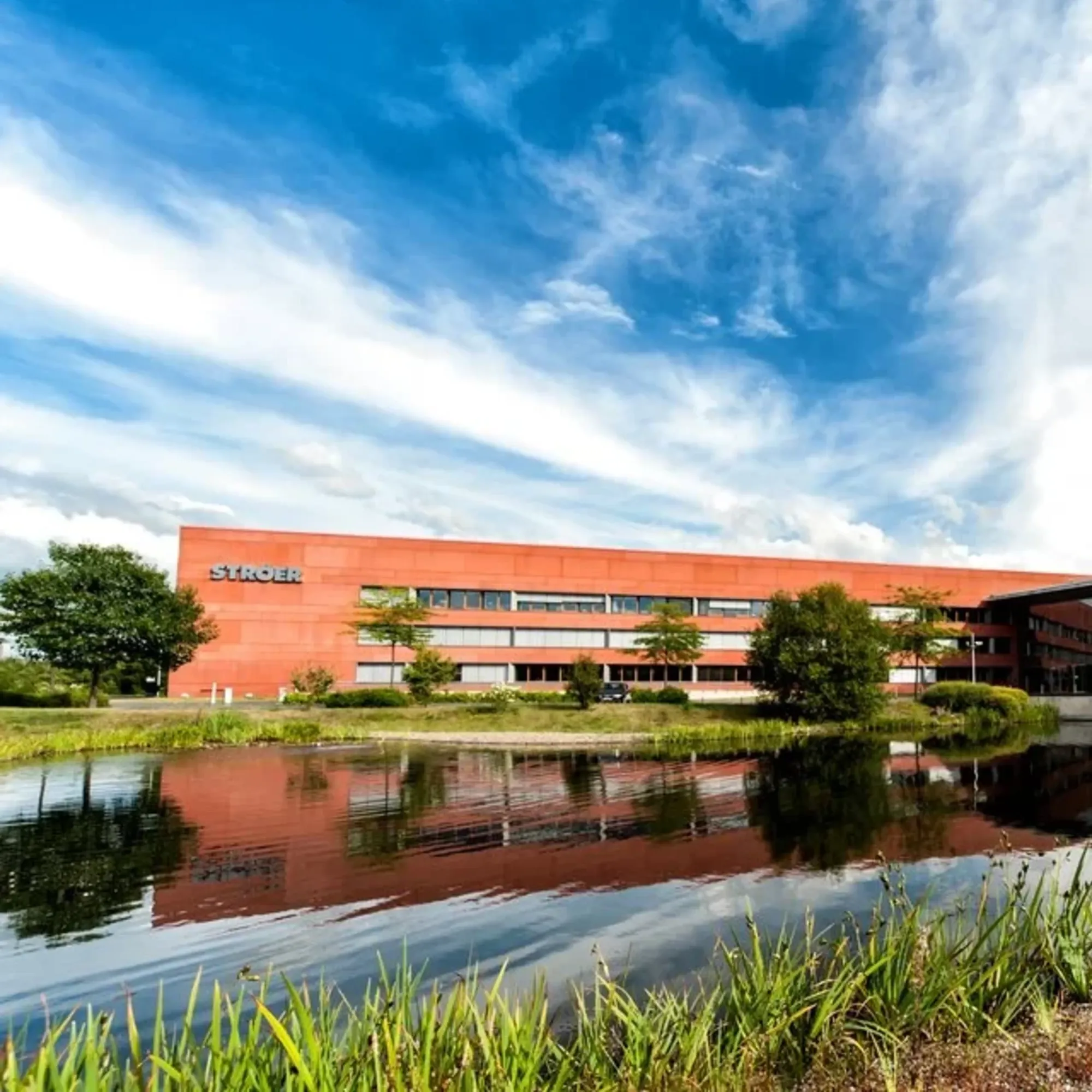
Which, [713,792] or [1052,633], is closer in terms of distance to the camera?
[713,792]

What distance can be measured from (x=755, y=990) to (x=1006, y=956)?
2.18 m

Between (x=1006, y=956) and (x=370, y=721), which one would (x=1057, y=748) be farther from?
(x=1006, y=956)

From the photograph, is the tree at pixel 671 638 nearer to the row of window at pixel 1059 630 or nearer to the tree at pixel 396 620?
the tree at pixel 396 620

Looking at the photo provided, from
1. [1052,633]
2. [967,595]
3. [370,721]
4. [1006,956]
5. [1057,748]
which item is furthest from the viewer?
[1052,633]

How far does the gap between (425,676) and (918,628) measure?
129 ft

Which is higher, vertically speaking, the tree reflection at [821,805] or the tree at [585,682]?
the tree at [585,682]

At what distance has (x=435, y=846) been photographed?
16031mm

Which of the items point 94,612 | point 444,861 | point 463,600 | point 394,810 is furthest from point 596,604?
point 444,861

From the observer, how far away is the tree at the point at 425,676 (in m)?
49.3

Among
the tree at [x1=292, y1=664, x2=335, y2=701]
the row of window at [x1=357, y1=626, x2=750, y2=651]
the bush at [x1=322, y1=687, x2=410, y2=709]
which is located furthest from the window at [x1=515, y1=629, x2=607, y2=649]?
the bush at [x1=322, y1=687, x2=410, y2=709]

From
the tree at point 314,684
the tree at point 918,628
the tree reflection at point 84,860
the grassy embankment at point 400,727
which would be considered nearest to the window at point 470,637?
the tree at point 314,684

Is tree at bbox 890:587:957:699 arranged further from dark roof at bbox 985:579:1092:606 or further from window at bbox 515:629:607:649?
window at bbox 515:629:607:649

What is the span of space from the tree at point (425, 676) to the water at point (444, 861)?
69.0 ft

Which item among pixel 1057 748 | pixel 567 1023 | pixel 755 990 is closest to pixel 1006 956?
pixel 755 990
